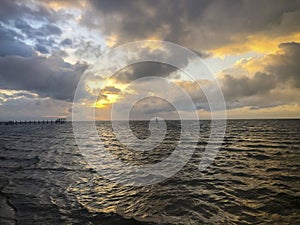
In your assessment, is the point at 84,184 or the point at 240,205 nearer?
the point at 240,205

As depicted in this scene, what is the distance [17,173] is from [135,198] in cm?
1254

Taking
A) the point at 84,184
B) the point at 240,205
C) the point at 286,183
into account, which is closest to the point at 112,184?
the point at 84,184

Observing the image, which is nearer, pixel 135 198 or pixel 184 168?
pixel 135 198

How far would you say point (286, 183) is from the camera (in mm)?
15484

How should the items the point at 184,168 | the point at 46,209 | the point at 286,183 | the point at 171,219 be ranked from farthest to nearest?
the point at 184,168
the point at 286,183
the point at 46,209
the point at 171,219


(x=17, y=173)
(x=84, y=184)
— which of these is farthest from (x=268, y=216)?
(x=17, y=173)

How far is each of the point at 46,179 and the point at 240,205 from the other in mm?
14336

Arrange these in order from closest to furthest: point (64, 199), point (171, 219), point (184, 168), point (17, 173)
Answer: point (171, 219) → point (64, 199) → point (17, 173) → point (184, 168)

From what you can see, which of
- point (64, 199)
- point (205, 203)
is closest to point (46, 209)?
point (64, 199)

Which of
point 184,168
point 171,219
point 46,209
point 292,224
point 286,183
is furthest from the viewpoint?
point 184,168

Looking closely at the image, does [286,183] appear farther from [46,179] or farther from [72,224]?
[46,179]

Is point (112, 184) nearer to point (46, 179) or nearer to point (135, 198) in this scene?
point (135, 198)

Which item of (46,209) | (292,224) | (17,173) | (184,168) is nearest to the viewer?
(292,224)

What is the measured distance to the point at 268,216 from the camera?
10.2 metres
